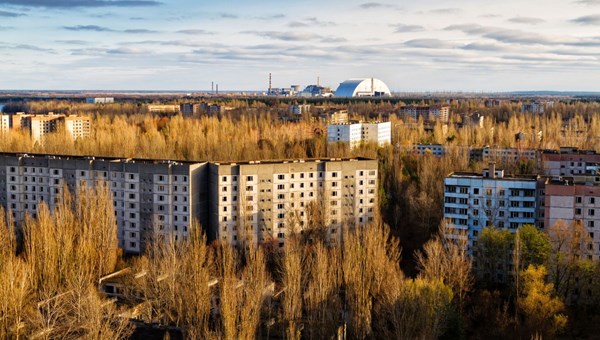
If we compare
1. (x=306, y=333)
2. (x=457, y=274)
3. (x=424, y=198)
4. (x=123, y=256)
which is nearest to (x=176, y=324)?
(x=306, y=333)

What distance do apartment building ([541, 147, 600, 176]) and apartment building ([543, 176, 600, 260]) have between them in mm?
6561

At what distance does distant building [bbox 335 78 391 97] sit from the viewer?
297ft

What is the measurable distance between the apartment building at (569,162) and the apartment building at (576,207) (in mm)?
6561

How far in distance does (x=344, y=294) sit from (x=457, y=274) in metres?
1.95

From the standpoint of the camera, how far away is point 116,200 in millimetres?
14641

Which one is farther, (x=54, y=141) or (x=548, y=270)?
(x=54, y=141)

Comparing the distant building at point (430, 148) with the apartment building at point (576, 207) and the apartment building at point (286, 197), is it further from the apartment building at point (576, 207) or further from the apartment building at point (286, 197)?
the apartment building at point (576, 207)

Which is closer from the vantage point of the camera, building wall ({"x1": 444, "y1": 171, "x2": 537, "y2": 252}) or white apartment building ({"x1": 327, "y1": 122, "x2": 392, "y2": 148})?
building wall ({"x1": 444, "y1": 171, "x2": 537, "y2": 252})

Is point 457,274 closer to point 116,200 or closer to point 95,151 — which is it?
point 116,200

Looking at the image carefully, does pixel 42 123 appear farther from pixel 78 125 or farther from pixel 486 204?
pixel 486 204

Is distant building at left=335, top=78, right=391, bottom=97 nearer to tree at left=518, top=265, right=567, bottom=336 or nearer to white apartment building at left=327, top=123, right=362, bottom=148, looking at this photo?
white apartment building at left=327, top=123, right=362, bottom=148

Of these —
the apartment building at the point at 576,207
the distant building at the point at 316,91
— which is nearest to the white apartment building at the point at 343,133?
the apartment building at the point at 576,207

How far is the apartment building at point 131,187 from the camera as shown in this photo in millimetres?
13906

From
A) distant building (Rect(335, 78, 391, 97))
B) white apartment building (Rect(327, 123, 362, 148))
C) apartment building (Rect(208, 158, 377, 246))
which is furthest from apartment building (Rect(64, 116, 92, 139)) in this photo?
distant building (Rect(335, 78, 391, 97))
